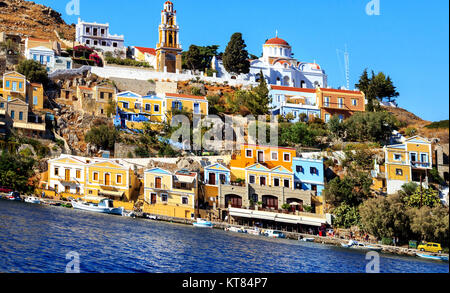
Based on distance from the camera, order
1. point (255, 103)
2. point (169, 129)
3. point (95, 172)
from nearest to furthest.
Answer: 1. point (95, 172)
2. point (169, 129)
3. point (255, 103)

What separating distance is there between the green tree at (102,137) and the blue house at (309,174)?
16417 mm

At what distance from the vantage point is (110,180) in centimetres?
4681

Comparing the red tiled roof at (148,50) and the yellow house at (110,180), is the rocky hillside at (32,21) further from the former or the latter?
the yellow house at (110,180)

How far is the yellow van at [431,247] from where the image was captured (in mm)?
37938

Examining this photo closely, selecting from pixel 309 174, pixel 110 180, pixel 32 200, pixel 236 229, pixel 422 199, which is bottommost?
pixel 236 229

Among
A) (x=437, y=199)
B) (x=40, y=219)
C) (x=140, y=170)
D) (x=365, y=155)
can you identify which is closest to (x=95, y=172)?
(x=140, y=170)

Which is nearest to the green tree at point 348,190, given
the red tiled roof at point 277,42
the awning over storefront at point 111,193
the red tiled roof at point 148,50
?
the awning over storefront at point 111,193

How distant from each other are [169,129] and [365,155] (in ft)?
61.6

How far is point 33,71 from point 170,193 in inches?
886

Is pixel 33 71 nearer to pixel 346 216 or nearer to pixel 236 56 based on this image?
pixel 236 56

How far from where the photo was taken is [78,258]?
21875mm

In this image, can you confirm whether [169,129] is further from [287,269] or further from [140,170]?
[287,269]

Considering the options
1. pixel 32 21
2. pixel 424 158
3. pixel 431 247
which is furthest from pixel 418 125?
pixel 32 21

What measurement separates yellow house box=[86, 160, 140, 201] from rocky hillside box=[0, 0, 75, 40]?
32.4 meters
